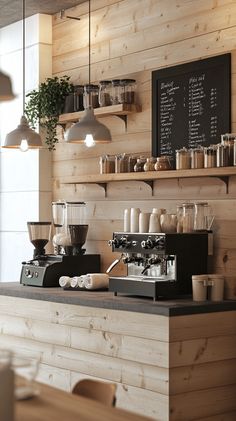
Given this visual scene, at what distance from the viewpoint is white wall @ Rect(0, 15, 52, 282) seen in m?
6.30

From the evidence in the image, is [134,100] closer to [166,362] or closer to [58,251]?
[58,251]

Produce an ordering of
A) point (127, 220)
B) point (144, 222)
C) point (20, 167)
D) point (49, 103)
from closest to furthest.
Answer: point (144, 222) < point (127, 220) < point (49, 103) < point (20, 167)

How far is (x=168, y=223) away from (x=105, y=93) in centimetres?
124

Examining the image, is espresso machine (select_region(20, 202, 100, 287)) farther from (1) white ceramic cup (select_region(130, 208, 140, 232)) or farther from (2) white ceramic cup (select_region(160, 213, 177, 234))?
(2) white ceramic cup (select_region(160, 213, 177, 234))

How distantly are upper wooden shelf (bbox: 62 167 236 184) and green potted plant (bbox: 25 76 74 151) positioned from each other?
0.42m

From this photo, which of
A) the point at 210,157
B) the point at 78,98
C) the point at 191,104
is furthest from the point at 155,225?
the point at 78,98

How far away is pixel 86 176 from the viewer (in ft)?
18.5

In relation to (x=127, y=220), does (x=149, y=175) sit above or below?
above

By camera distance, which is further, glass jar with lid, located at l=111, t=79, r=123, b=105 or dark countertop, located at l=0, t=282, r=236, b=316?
glass jar with lid, located at l=111, t=79, r=123, b=105

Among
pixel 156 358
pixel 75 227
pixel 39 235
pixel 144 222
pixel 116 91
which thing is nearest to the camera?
pixel 156 358

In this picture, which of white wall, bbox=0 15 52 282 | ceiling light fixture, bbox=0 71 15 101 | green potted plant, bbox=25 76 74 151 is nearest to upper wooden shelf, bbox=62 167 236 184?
white wall, bbox=0 15 52 282

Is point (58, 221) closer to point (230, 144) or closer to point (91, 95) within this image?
point (91, 95)

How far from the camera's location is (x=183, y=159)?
4.89 m

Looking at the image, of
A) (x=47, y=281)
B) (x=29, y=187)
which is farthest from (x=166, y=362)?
(x=29, y=187)
